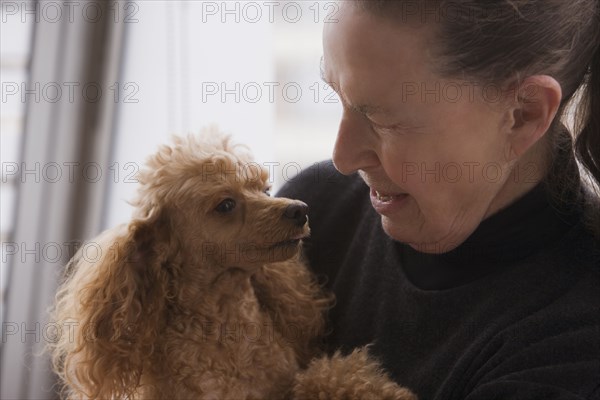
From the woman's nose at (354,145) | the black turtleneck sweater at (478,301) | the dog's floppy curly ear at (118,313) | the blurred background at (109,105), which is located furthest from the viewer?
the blurred background at (109,105)

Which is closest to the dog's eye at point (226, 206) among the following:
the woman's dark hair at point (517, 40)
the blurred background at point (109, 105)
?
the woman's dark hair at point (517, 40)

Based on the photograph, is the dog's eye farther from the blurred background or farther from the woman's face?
the blurred background

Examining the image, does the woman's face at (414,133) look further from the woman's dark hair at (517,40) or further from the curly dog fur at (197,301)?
the curly dog fur at (197,301)

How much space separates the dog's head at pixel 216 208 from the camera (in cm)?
114

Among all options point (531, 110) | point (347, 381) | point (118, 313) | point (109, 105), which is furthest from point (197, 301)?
point (109, 105)

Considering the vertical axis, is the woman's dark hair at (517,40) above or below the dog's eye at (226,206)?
above

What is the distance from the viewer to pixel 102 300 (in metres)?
1.13

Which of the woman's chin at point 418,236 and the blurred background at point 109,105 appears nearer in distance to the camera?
the woman's chin at point 418,236

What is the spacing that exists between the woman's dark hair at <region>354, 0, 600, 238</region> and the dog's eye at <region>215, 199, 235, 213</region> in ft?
1.31

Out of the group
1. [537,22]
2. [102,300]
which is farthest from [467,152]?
[102,300]

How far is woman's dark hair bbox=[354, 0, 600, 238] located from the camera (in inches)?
35.7

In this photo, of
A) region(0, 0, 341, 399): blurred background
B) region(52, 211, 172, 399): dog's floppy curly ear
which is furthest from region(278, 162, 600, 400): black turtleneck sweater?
region(0, 0, 341, 399): blurred background

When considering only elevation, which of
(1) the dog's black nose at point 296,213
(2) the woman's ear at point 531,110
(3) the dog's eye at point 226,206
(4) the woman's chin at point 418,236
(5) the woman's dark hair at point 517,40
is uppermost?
(5) the woman's dark hair at point 517,40

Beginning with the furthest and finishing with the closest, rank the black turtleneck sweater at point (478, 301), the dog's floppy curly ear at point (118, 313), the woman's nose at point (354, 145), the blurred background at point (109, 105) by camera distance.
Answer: the blurred background at point (109, 105) < the dog's floppy curly ear at point (118, 313) < the woman's nose at point (354, 145) < the black turtleneck sweater at point (478, 301)
